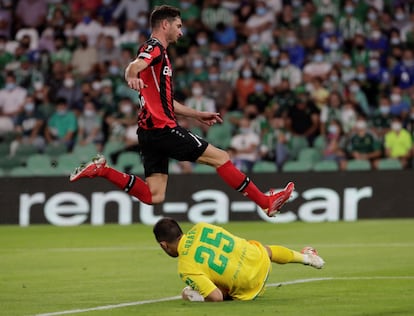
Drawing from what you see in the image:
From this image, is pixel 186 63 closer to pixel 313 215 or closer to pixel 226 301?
pixel 313 215

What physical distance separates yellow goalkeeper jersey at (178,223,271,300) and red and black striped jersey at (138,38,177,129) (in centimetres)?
227

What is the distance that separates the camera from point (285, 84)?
24.7m

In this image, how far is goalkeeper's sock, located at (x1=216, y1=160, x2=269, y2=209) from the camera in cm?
1260

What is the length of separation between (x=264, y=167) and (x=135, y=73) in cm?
1125

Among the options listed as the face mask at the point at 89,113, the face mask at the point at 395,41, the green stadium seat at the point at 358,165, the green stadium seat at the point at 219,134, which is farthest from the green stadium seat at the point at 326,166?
the face mask at the point at 89,113

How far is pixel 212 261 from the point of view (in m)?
10.2

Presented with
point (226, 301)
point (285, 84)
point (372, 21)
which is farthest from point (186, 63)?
point (226, 301)

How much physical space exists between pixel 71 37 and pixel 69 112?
3129mm

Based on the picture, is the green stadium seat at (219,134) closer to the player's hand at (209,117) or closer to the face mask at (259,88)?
the face mask at (259,88)

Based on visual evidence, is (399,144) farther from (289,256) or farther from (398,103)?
(289,256)

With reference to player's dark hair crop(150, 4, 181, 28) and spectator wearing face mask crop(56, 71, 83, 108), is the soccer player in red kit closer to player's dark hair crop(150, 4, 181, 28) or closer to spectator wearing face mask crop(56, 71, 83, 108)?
player's dark hair crop(150, 4, 181, 28)

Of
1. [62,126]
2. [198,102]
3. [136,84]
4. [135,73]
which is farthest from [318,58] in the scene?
[136,84]

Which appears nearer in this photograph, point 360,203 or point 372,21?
point 360,203

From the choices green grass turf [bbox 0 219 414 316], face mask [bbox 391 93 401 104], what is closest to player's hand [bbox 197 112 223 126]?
green grass turf [bbox 0 219 414 316]
